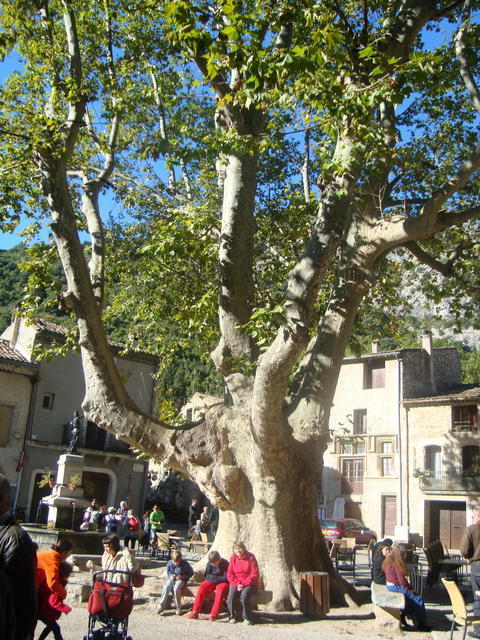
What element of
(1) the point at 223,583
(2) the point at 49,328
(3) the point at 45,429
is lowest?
(1) the point at 223,583

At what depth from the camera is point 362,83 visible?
29.5 feet

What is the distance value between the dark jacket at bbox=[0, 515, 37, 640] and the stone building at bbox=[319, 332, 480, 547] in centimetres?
2844

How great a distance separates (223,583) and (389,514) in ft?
86.6

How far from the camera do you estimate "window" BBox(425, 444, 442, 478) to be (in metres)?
32.4

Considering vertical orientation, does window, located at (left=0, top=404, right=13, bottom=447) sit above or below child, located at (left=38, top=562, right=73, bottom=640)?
above

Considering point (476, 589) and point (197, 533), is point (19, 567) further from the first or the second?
point (197, 533)

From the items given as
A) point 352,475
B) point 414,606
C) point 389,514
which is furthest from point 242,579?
point 352,475

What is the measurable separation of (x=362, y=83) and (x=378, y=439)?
28.5 meters

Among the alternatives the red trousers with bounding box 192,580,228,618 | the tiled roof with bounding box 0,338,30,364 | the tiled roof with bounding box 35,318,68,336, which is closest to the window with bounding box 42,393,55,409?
the tiled roof with bounding box 0,338,30,364

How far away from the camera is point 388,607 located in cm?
899

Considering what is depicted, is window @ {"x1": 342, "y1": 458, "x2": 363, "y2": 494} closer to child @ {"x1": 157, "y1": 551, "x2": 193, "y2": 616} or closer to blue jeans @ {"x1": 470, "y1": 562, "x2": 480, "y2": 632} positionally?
child @ {"x1": 157, "y1": 551, "x2": 193, "y2": 616}

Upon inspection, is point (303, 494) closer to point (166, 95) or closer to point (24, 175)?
point (24, 175)

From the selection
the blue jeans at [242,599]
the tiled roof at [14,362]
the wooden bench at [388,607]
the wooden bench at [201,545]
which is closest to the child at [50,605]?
the blue jeans at [242,599]

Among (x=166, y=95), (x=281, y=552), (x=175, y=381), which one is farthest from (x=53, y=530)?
(x=175, y=381)
